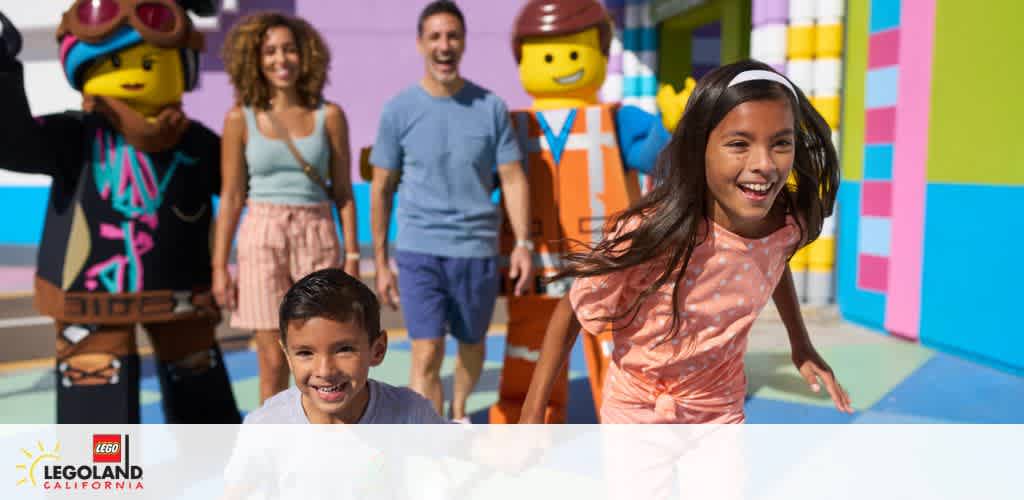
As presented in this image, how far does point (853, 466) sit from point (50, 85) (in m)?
7.82

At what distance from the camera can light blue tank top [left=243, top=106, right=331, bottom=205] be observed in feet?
8.80


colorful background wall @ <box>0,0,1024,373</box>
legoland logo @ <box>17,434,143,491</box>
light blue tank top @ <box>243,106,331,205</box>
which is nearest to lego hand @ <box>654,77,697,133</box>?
light blue tank top @ <box>243,106,331,205</box>

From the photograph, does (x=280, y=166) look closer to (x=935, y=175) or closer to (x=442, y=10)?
(x=442, y=10)

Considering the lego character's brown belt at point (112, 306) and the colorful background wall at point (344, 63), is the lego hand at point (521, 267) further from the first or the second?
the colorful background wall at point (344, 63)

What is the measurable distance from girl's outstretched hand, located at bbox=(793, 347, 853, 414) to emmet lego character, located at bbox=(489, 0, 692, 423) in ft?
3.67

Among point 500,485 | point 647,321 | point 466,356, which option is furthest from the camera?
point 466,356

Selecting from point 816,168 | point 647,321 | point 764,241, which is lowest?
point 647,321

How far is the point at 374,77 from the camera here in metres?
8.09

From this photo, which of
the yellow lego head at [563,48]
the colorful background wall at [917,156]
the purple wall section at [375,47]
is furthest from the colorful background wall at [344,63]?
the yellow lego head at [563,48]

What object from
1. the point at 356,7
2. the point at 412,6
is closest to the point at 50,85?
the point at 356,7

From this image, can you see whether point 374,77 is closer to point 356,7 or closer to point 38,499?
point 356,7

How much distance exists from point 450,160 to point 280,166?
1.80ft

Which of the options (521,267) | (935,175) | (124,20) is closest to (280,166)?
(124,20)

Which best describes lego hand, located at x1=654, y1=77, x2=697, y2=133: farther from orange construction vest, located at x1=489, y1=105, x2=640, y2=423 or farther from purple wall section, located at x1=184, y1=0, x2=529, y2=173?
purple wall section, located at x1=184, y1=0, x2=529, y2=173
